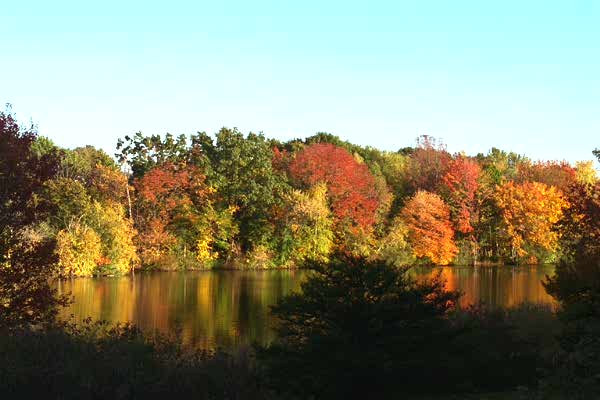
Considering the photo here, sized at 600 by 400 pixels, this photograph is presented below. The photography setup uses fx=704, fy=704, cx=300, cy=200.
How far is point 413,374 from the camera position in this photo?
1056 centimetres

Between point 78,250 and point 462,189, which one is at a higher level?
point 462,189

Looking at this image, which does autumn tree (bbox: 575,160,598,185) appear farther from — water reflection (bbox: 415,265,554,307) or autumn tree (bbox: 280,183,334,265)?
autumn tree (bbox: 280,183,334,265)

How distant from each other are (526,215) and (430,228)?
9.03 m

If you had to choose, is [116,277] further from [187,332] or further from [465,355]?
[465,355]

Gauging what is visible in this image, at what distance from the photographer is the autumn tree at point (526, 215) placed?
6362 cm

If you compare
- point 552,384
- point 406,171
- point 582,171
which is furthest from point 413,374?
point 582,171

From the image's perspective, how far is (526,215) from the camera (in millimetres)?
63594

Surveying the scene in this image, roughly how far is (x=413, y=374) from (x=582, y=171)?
2802 inches

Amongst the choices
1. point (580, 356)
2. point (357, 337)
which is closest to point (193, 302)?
point (357, 337)

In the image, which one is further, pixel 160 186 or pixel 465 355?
pixel 160 186

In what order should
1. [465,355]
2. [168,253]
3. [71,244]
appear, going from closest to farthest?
[465,355], [71,244], [168,253]

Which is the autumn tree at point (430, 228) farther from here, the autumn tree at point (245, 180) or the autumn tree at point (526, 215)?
the autumn tree at point (245, 180)

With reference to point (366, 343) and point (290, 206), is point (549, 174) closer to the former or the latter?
point (290, 206)

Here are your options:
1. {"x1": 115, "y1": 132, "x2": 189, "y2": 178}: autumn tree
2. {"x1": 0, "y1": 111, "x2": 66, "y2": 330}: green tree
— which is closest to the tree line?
{"x1": 115, "y1": 132, "x2": 189, "y2": 178}: autumn tree
